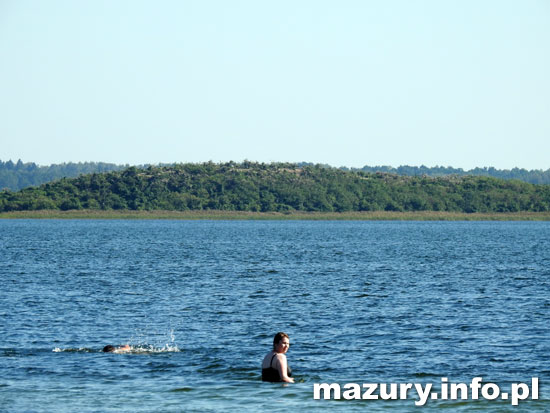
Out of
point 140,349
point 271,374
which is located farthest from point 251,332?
point 271,374

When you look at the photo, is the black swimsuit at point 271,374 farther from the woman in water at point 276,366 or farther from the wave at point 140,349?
the wave at point 140,349

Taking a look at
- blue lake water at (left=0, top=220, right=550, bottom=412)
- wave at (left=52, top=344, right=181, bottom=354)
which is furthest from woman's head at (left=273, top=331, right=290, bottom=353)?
wave at (left=52, top=344, right=181, bottom=354)

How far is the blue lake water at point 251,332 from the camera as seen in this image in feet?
95.7

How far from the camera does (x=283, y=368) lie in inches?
1141

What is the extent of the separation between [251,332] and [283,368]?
42.7 feet

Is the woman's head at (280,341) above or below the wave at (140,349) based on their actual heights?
above

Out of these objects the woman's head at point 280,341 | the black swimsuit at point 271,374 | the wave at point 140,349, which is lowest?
the wave at point 140,349

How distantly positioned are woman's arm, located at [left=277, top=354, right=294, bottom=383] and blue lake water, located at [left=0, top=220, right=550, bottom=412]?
0.42 metres

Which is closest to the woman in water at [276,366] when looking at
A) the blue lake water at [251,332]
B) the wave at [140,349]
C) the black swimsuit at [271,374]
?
the black swimsuit at [271,374]

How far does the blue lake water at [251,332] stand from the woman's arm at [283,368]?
1.38 feet

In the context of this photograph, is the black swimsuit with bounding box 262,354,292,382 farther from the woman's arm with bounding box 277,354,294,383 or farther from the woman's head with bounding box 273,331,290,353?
the woman's head with bounding box 273,331,290,353

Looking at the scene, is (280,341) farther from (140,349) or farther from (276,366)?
(140,349)

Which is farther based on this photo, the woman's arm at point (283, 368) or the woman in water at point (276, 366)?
the woman's arm at point (283, 368)

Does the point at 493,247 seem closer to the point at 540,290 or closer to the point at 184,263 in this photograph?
the point at 184,263
